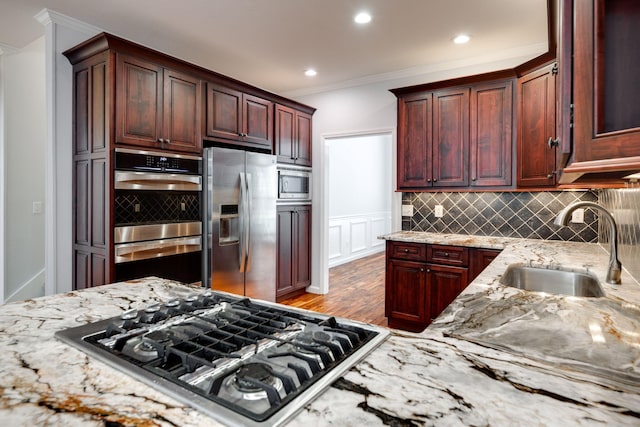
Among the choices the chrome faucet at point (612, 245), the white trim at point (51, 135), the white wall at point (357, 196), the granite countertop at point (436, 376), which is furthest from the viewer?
the white wall at point (357, 196)

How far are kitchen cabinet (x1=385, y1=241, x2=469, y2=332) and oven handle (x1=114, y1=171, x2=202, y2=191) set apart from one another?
6.41 ft

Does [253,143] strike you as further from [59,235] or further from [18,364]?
[18,364]

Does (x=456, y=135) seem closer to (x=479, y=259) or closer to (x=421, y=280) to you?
(x=479, y=259)

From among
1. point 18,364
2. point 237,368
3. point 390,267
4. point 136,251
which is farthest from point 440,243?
point 18,364

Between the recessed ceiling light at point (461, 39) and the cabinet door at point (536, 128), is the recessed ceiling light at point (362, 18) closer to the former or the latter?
the recessed ceiling light at point (461, 39)

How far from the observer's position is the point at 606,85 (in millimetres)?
668

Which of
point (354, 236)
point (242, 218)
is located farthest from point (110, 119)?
point (354, 236)

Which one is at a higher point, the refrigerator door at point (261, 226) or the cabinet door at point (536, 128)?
the cabinet door at point (536, 128)

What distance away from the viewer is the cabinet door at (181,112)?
3.08 m

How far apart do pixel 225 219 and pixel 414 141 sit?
2.08 metres

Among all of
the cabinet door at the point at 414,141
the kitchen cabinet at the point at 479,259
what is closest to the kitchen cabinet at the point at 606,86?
the kitchen cabinet at the point at 479,259

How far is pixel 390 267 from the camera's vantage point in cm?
353

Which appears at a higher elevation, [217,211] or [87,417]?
[217,211]

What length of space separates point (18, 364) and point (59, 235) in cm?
262
